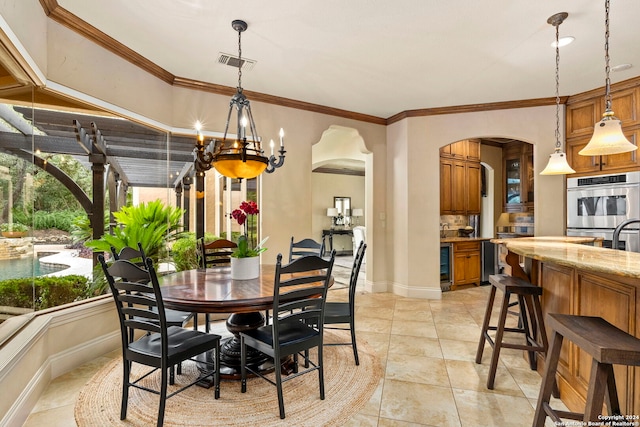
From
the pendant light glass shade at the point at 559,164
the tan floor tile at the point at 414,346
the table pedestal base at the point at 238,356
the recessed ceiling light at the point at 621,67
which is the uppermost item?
the recessed ceiling light at the point at 621,67

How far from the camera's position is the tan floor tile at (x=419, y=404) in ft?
6.56

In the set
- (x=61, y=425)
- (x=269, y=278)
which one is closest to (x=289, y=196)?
(x=269, y=278)

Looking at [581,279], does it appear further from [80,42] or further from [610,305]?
[80,42]

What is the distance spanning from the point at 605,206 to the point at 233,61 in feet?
14.4

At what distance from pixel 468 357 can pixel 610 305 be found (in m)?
1.35

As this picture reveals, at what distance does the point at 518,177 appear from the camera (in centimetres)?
634

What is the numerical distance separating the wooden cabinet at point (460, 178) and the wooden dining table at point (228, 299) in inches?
147

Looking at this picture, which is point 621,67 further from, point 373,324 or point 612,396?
point 373,324

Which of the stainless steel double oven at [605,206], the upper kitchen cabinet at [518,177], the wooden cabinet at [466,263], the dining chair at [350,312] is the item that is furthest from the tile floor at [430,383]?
the upper kitchen cabinet at [518,177]

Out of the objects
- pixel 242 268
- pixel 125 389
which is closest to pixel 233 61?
pixel 242 268

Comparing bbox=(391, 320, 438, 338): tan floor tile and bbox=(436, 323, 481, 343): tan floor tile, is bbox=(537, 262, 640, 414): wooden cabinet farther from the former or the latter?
bbox=(391, 320, 438, 338): tan floor tile

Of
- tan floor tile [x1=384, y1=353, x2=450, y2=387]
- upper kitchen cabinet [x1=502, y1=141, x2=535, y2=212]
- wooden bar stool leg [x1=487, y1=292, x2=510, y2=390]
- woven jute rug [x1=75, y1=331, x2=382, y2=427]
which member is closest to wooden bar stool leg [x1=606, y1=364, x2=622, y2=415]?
wooden bar stool leg [x1=487, y1=292, x2=510, y2=390]

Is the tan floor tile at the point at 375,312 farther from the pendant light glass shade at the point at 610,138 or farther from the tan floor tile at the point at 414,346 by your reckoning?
the pendant light glass shade at the point at 610,138

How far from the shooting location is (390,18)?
2555mm
